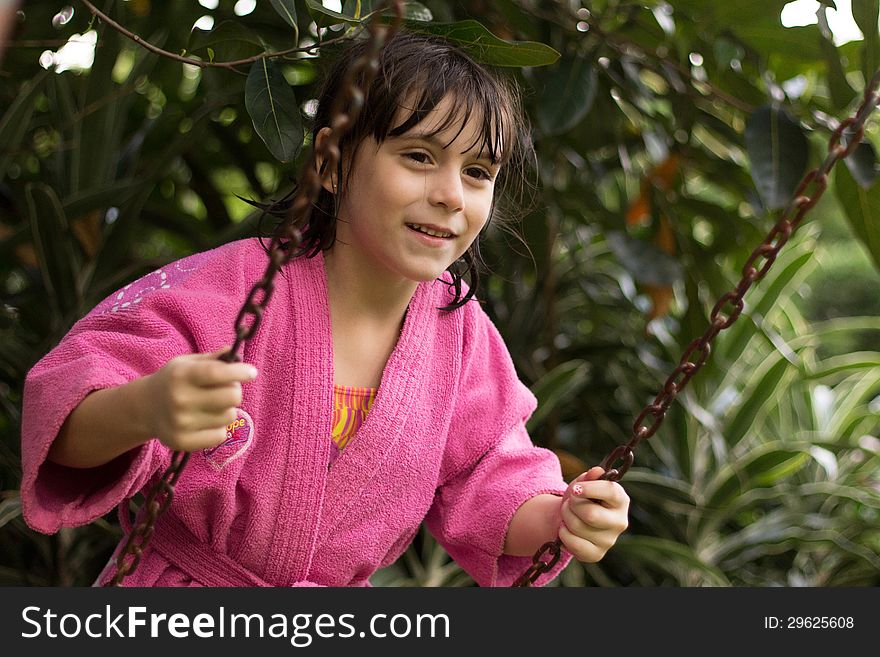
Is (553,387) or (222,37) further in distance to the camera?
(553,387)

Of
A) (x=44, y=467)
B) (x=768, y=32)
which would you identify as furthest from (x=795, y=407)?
(x=44, y=467)

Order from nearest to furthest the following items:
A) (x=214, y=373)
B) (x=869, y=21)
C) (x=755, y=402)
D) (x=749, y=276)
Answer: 1. (x=214, y=373)
2. (x=749, y=276)
3. (x=869, y=21)
4. (x=755, y=402)

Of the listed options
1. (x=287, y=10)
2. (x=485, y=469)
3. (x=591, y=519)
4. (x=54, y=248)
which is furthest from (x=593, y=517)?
(x=54, y=248)

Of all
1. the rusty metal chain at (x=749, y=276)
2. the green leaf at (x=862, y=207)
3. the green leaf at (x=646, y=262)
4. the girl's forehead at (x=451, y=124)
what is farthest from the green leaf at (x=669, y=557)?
the girl's forehead at (x=451, y=124)

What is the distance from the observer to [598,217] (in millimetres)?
1430

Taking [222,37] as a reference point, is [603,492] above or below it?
below

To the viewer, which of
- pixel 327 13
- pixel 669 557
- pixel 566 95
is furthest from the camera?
pixel 669 557

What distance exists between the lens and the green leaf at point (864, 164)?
1.11 m

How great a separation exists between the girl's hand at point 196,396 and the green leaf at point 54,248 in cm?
75

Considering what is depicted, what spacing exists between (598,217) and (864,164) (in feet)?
1.35

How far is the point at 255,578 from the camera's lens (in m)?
0.83

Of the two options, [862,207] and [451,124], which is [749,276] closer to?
[451,124]

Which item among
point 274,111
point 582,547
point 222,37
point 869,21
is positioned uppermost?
point 869,21

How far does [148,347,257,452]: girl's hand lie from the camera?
1.92ft
